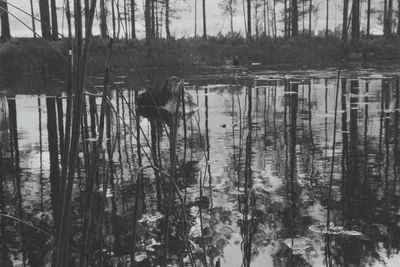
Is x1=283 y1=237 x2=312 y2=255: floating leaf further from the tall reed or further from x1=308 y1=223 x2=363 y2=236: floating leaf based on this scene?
the tall reed

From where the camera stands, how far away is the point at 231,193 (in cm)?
398

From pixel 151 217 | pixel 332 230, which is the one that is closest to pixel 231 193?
pixel 151 217

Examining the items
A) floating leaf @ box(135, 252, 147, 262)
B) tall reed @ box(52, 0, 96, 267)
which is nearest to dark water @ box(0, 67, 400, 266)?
floating leaf @ box(135, 252, 147, 262)

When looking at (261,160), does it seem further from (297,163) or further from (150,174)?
(150,174)

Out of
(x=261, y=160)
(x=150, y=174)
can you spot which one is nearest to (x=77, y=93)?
(x=150, y=174)

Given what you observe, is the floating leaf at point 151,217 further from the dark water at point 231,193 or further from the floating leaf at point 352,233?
the floating leaf at point 352,233

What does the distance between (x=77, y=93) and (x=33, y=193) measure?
3487mm

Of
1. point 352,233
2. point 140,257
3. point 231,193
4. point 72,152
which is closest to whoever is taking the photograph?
point 72,152

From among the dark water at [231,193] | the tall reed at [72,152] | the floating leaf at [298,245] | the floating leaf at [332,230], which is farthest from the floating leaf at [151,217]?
the tall reed at [72,152]

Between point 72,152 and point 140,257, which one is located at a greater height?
point 72,152

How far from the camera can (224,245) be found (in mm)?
2988

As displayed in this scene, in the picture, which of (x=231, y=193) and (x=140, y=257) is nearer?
(x=140, y=257)

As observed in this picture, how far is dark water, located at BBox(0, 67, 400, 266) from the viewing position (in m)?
2.76

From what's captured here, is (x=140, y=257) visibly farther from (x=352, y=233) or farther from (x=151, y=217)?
(x=352, y=233)
